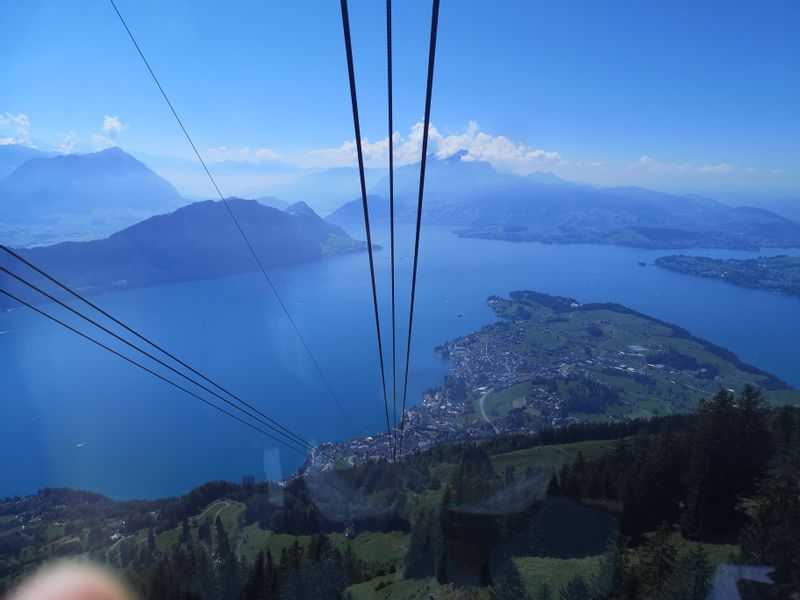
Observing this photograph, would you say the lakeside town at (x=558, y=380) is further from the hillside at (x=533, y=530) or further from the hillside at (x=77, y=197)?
the hillside at (x=77, y=197)

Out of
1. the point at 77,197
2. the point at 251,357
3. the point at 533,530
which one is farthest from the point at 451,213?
the point at 533,530

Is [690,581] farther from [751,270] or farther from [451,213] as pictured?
[451,213]

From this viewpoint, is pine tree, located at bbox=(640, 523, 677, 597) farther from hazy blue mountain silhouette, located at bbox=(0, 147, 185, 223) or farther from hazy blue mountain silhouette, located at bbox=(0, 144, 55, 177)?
hazy blue mountain silhouette, located at bbox=(0, 144, 55, 177)

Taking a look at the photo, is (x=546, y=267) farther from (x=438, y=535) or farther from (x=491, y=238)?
(x=438, y=535)

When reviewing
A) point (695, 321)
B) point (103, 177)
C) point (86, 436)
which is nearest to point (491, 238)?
point (695, 321)

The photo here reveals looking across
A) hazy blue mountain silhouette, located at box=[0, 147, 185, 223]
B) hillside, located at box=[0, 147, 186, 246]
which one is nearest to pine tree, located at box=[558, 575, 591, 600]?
hillside, located at box=[0, 147, 186, 246]

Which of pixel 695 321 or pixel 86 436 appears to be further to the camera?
pixel 695 321

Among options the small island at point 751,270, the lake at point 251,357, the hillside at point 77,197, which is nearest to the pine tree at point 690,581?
the lake at point 251,357
